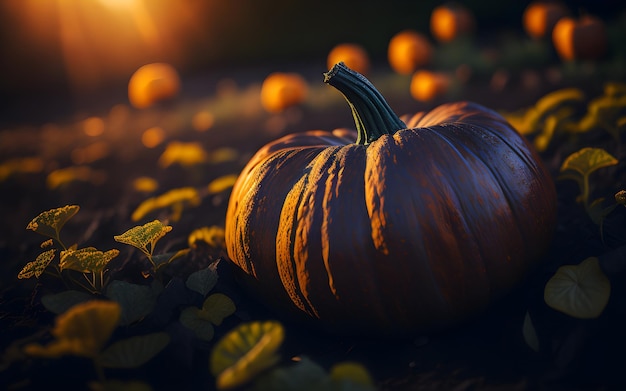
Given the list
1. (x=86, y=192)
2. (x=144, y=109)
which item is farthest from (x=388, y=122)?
(x=144, y=109)

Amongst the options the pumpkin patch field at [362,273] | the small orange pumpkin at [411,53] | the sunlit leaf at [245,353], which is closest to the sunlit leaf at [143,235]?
the pumpkin patch field at [362,273]

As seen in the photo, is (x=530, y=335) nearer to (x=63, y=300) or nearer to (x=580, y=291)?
(x=580, y=291)

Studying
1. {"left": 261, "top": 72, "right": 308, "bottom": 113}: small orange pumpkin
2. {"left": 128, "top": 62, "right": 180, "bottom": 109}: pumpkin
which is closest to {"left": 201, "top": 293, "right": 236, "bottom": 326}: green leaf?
{"left": 261, "top": 72, "right": 308, "bottom": 113}: small orange pumpkin

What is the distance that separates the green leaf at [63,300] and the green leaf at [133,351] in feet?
1.01

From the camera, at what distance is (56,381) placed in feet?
5.66

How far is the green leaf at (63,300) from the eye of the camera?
1.76 m

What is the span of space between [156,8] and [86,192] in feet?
21.2

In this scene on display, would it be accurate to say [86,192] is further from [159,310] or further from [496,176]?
[496,176]

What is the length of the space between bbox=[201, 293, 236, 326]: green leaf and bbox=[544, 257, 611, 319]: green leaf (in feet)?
3.46

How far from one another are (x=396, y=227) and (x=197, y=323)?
78cm

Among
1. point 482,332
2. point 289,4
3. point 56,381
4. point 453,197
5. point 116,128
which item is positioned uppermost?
point 289,4

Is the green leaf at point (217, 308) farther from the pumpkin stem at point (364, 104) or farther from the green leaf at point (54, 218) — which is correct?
the pumpkin stem at point (364, 104)

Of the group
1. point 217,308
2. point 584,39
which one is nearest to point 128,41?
point 584,39

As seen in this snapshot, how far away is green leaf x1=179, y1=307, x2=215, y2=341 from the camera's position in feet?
5.97
